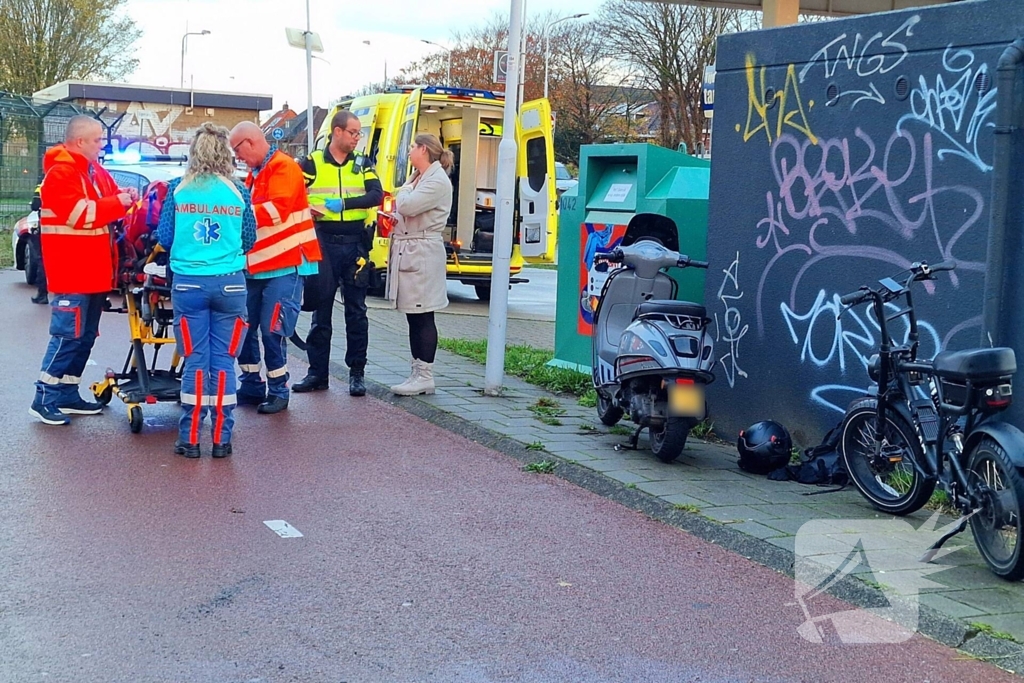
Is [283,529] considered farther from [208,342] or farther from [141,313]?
[141,313]

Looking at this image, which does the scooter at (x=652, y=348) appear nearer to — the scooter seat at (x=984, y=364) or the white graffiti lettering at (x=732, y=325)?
the white graffiti lettering at (x=732, y=325)

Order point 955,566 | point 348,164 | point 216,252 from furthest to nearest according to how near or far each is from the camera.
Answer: point 348,164 < point 216,252 < point 955,566

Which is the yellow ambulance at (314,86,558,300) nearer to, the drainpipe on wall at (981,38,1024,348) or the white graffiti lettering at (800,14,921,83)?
the white graffiti lettering at (800,14,921,83)

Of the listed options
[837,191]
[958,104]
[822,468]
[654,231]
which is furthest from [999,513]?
[654,231]

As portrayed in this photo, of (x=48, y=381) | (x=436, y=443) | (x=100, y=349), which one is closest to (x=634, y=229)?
(x=436, y=443)

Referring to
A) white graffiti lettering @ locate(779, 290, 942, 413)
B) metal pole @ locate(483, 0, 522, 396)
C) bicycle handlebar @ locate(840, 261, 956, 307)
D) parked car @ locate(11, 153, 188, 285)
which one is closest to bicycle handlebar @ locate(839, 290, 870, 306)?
bicycle handlebar @ locate(840, 261, 956, 307)

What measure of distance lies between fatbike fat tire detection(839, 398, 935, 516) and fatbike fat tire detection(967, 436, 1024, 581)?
0.49 metres

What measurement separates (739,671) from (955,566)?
1609 millimetres

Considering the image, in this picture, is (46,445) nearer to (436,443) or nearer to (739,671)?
(436,443)

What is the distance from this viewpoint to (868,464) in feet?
21.5

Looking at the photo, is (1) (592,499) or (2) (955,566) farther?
(1) (592,499)

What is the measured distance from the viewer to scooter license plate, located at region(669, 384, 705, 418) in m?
7.16

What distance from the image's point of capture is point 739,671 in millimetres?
4414

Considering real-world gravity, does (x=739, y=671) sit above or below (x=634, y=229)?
below
